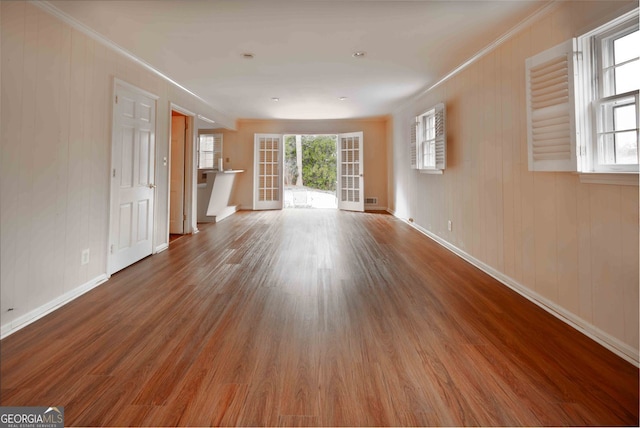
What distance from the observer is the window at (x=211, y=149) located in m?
8.63

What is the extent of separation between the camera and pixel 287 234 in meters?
5.60

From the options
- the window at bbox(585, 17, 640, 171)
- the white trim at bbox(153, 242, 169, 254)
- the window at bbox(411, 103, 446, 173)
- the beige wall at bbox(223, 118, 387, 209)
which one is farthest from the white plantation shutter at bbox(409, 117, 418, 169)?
the white trim at bbox(153, 242, 169, 254)

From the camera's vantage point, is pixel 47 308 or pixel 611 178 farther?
pixel 47 308

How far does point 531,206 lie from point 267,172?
275 inches

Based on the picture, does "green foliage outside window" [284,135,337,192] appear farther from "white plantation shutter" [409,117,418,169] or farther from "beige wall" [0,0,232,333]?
"beige wall" [0,0,232,333]

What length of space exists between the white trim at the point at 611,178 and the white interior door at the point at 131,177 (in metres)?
4.07

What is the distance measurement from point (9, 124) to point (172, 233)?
3618mm

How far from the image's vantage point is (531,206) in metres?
2.73

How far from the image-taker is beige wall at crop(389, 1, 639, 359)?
1.93 m

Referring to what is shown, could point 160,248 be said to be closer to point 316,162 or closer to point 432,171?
point 432,171

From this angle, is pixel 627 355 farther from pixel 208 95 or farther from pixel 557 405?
pixel 208 95

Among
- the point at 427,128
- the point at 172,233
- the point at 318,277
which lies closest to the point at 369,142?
the point at 427,128

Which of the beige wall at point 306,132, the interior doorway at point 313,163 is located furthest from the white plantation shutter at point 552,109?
the interior doorway at point 313,163

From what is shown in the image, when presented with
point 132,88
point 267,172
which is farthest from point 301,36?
point 267,172
